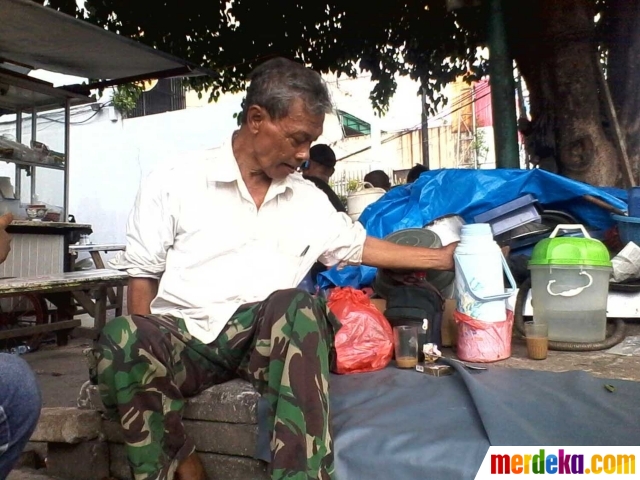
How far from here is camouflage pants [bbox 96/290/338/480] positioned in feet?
5.65

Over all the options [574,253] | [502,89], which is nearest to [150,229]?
[574,253]

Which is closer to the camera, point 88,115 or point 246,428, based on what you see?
point 246,428

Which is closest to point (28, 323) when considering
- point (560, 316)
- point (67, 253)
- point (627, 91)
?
point (67, 253)

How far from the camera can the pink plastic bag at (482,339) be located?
8.15 feet

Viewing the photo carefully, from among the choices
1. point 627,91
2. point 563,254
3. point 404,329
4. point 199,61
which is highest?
point 199,61

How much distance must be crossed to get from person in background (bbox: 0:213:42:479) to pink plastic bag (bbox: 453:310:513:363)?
5.62 feet

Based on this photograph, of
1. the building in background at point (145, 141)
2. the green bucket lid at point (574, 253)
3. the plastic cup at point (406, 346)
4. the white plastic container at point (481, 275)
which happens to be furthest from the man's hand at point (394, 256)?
the building in background at point (145, 141)

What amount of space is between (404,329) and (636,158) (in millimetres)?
2810

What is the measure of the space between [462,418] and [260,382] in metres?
0.67

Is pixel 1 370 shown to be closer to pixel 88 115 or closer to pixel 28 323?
pixel 28 323

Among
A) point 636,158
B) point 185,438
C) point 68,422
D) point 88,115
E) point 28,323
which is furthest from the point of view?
point 88,115

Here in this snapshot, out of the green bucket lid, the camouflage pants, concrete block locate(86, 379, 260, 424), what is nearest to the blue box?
the green bucket lid

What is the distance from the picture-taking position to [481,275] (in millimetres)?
2430

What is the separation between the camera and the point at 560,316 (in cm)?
269
